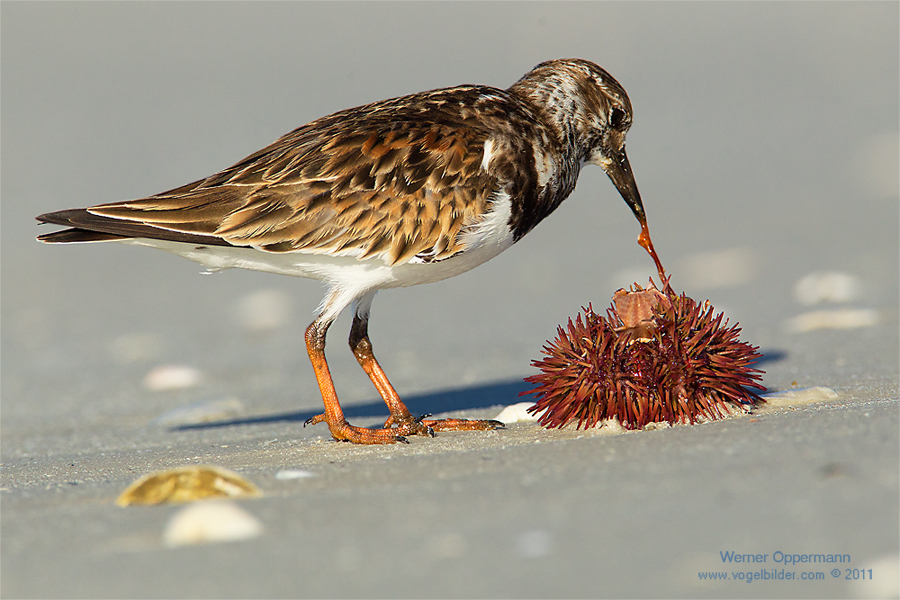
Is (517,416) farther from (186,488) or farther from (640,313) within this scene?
(186,488)

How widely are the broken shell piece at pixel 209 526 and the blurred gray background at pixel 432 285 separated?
107 millimetres

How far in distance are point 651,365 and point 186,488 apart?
208 cm

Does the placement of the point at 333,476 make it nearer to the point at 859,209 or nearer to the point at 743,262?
the point at 743,262

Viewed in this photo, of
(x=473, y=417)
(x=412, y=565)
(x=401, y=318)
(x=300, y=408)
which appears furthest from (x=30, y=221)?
(x=412, y=565)

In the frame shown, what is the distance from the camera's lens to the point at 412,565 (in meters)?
2.79

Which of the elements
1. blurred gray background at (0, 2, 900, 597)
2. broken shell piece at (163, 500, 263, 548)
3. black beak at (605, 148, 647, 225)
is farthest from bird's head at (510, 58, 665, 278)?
broken shell piece at (163, 500, 263, 548)

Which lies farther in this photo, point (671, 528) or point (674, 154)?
point (674, 154)

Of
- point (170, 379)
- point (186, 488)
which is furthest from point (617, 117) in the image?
point (170, 379)

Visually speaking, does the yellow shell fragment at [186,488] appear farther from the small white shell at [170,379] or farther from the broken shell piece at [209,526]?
the small white shell at [170,379]

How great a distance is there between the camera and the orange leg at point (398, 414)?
5.11 metres

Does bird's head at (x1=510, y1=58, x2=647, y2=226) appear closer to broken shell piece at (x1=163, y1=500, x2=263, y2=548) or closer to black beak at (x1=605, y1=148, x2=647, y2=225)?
black beak at (x1=605, y1=148, x2=647, y2=225)

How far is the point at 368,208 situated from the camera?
4.90 metres

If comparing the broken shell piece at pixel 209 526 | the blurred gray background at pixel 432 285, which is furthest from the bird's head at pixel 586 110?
the broken shell piece at pixel 209 526

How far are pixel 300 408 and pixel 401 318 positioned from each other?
2545 mm
